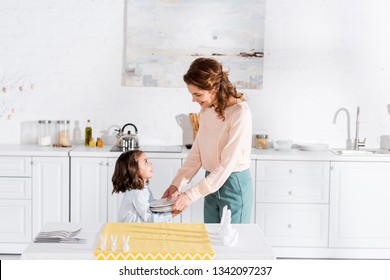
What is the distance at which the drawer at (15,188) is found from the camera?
5188 mm

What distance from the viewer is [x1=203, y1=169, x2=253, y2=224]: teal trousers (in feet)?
12.3

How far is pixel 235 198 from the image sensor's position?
12.3 ft

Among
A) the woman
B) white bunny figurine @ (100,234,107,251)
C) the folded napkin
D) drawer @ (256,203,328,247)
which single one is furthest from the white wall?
white bunny figurine @ (100,234,107,251)

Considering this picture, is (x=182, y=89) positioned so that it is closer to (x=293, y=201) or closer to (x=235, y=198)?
(x=293, y=201)

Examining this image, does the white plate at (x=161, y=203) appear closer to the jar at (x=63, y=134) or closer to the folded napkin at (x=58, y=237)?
the folded napkin at (x=58, y=237)

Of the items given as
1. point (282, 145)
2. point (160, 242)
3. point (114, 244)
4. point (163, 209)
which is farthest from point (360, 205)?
point (114, 244)

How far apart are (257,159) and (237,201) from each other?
1.51 metres

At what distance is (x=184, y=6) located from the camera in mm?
5602

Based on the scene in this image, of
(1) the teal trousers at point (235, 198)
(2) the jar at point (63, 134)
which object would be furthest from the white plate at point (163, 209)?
(2) the jar at point (63, 134)

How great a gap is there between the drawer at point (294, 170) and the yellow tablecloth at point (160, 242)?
2.05m

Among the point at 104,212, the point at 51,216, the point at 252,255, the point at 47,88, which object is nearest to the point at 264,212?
the point at 104,212

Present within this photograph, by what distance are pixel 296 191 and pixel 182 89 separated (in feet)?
3.96

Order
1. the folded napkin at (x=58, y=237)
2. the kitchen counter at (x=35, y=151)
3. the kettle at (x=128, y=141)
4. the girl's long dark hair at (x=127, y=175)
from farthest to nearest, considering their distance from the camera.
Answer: the kettle at (x=128, y=141)
the kitchen counter at (x=35, y=151)
the girl's long dark hair at (x=127, y=175)
the folded napkin at (x=58, y=237)

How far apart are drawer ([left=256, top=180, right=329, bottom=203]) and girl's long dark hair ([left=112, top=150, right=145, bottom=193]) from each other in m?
1.72
